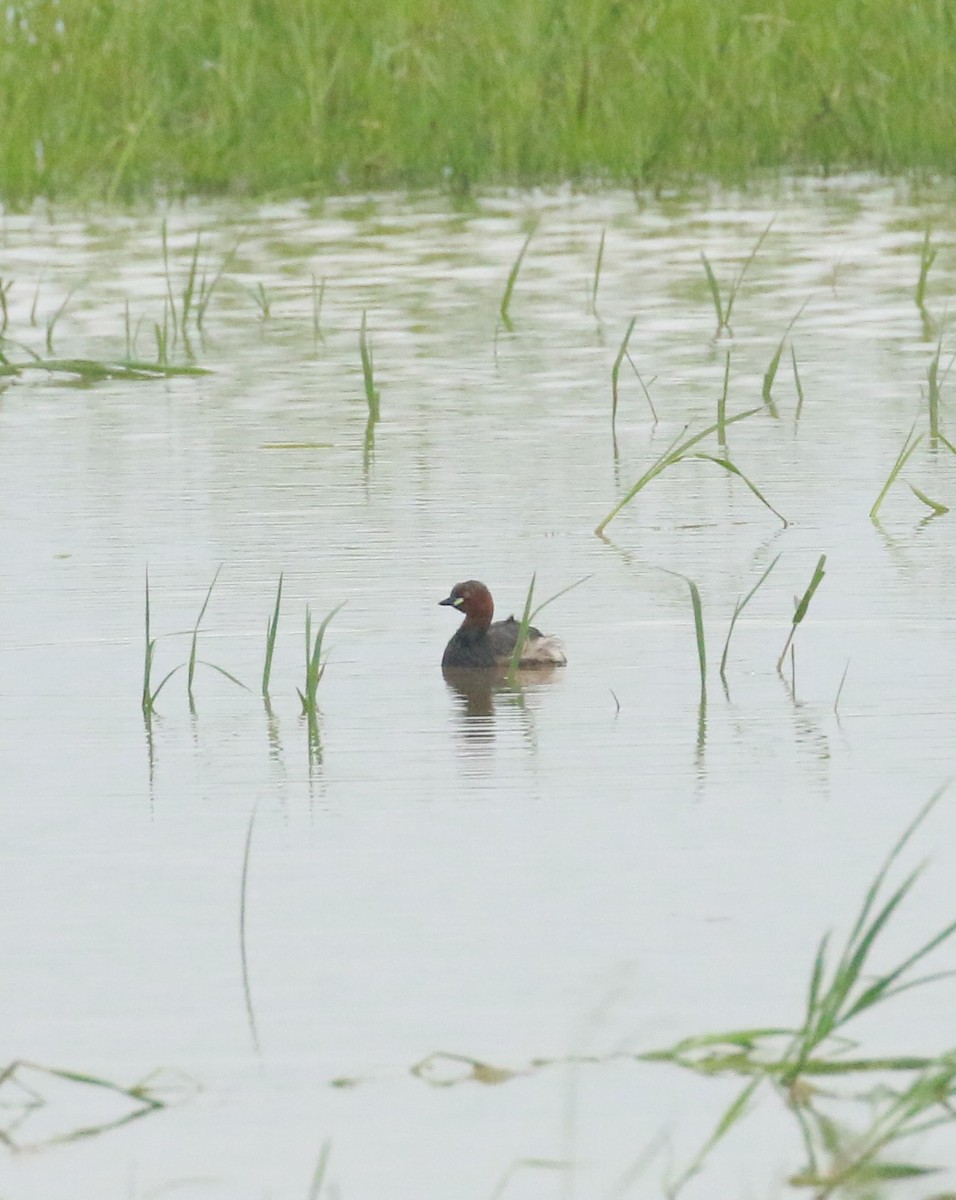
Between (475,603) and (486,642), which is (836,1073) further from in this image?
(475,603)

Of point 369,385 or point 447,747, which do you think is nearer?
point 447,747

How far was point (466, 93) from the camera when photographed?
1511cm

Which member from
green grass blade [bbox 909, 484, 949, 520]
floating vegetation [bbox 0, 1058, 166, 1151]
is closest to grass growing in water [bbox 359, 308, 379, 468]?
green grass blade [bbox 909, 484, 949, 520]

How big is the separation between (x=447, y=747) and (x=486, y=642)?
71 centimetres

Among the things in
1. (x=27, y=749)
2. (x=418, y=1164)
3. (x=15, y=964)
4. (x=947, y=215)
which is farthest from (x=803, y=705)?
(x=947, y=215)

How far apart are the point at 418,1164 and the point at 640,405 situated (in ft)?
19.9

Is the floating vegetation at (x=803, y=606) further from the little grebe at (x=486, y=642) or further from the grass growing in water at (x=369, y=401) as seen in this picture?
the grass growing in water at (x=369, y=401)

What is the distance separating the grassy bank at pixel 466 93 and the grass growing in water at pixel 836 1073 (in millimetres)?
11929

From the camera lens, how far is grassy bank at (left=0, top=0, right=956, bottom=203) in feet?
49.6

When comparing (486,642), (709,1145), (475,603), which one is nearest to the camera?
(709,1145)

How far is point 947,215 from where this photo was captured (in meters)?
13.9

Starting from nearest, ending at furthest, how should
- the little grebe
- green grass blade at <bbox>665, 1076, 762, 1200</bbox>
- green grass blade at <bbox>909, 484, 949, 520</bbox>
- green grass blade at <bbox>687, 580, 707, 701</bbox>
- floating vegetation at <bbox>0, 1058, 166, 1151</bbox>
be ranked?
green grass blade at <bbox>665, 1076, 762, 1200</bbox> < floating vegetation at <bbox>0, 1058, 166, 1151</bbox> < green grass blade at <bbox>687, 580, 707, 701</bbox> < the little grebe < green grass blade at <bbox>909, 484, 949, 520</bbox>

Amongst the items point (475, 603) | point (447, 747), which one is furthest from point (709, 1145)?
point (475, 603)

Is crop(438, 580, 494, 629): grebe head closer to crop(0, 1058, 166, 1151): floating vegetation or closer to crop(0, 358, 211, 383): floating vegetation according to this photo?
crop(0, 1058, 166, 1151): floating vegetation
